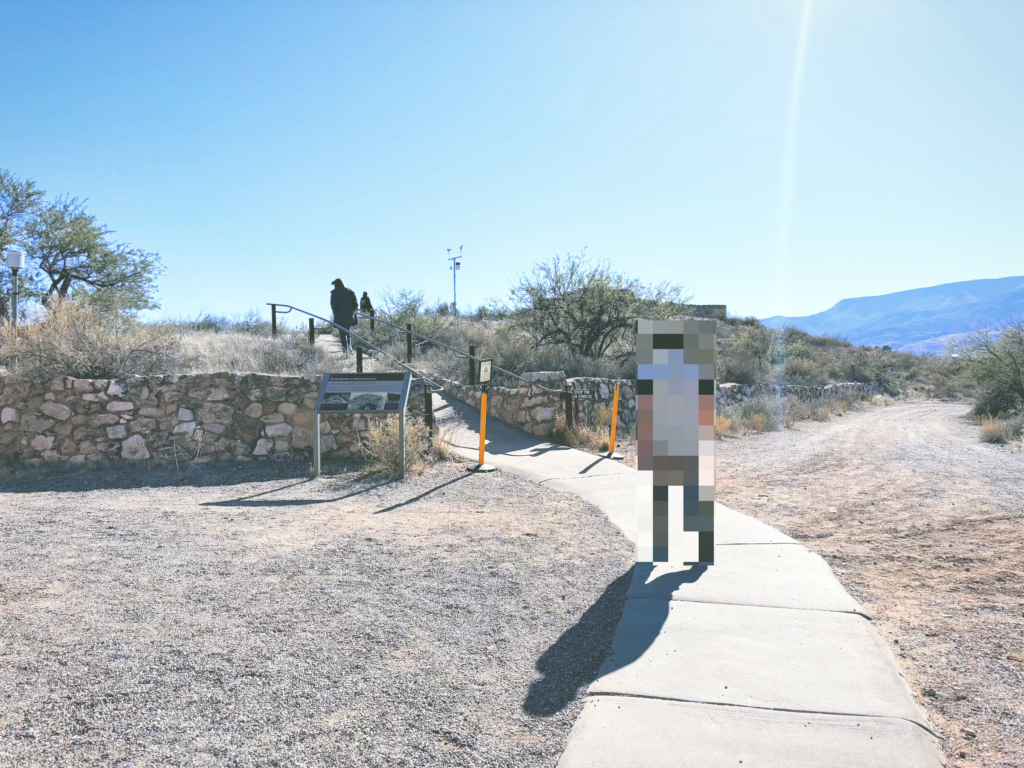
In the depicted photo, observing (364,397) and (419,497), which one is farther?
(364,397)

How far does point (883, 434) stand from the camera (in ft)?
51.0

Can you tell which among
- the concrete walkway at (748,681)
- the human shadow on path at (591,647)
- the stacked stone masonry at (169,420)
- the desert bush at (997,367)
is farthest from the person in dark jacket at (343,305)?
the desert bush at (997,367)

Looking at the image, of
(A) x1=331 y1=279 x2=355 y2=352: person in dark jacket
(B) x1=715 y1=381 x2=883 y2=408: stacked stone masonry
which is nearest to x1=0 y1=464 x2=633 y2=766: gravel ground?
(A) x1=331 y1=279 x2=355 y2=352: person in dark jacket

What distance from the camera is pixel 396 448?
947cm

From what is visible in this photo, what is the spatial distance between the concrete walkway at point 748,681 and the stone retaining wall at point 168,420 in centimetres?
647

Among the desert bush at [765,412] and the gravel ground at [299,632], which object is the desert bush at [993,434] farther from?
the gravel ground at [299,632]

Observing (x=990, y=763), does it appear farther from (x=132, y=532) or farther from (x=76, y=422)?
(x=76, y=422)

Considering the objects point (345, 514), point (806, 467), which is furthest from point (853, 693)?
point (806, 467)

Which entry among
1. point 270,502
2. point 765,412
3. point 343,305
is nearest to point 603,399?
point 765,412

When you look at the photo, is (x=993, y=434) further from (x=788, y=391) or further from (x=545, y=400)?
(x=788, y=391)

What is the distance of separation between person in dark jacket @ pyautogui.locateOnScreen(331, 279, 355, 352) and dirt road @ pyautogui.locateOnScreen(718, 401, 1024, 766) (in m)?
10.7

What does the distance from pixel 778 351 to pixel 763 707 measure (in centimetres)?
3270

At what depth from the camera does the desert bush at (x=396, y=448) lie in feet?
30.8

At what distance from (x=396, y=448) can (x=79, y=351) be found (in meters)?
5.32
